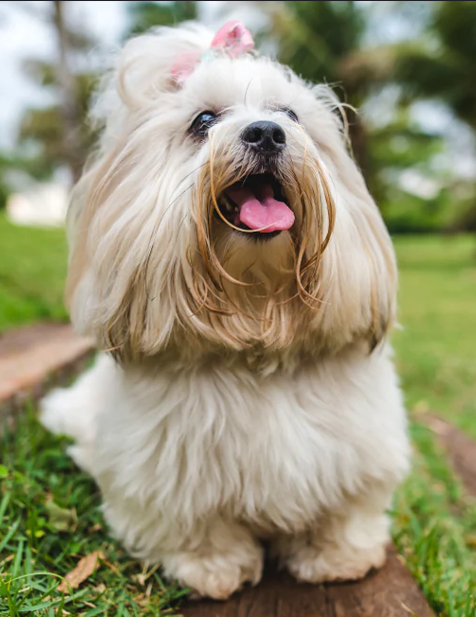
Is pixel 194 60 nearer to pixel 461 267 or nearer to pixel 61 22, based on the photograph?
pixel 61 22

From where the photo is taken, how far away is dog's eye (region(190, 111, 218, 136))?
1.54 m

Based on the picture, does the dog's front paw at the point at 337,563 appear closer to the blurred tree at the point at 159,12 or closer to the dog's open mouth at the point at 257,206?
the dog's open mouth at the point at 257,206

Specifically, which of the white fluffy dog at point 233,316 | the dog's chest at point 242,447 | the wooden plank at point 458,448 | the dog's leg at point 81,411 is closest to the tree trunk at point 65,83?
the dog's leg at point 81,411

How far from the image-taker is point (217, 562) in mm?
1708

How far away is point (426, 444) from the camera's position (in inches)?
140

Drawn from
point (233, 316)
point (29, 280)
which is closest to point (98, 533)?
point (233, 316)

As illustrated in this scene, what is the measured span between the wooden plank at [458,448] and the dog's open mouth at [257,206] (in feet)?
7.69

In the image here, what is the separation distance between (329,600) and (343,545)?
0.17 metres

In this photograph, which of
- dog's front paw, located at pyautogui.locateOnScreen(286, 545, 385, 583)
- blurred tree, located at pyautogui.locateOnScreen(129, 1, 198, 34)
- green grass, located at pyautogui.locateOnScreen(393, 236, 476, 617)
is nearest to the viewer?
dog's front paw, located at pyautogui.locateOnScreen(286, 545, 385, 583)

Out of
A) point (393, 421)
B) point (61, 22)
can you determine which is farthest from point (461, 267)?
point (393, 421)

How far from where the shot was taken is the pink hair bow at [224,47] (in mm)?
1697

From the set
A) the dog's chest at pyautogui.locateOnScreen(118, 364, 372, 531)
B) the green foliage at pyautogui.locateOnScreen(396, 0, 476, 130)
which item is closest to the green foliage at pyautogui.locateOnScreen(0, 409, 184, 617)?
the dog's chest at pyautogui.locateOnScreen(118, 364, 372, 531)

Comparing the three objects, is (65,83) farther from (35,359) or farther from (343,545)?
(343,545)

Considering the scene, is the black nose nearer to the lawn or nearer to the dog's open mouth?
the dog's open mouth
